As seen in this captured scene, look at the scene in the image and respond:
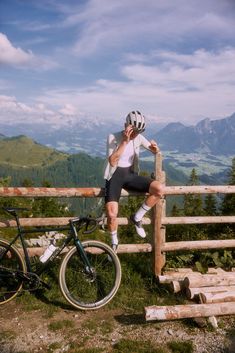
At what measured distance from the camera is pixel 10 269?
6559 mm

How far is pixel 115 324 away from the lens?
6309 mm

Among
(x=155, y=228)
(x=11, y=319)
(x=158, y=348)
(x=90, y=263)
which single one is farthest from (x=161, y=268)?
(x=11, y=319)

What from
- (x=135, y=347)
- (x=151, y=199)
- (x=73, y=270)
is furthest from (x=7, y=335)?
(x=151, y=199)

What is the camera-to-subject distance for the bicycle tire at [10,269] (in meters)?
6.61

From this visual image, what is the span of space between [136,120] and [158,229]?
2487 millimetres

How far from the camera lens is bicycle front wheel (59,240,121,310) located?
21.8ft

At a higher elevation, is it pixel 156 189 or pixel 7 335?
pixel 156 189

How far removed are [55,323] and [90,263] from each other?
1191 mm

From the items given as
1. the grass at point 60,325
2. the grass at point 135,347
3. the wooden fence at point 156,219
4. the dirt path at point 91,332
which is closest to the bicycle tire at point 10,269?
the dirt path at point 91,332

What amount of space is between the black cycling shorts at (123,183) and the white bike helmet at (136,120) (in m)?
0.92

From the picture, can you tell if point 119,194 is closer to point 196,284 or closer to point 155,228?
point 155,228

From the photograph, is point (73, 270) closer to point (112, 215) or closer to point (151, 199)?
point (112, 215)

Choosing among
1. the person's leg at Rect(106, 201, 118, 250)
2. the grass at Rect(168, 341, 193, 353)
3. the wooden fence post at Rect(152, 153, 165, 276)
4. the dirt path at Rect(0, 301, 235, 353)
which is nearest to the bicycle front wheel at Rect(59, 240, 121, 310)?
the dirt path at Rect(0, 301, 235, 353)

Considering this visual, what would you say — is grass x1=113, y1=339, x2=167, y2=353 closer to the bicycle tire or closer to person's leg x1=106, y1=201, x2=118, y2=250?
person's leg x1=106, y1=201, x2=118, y2=250
